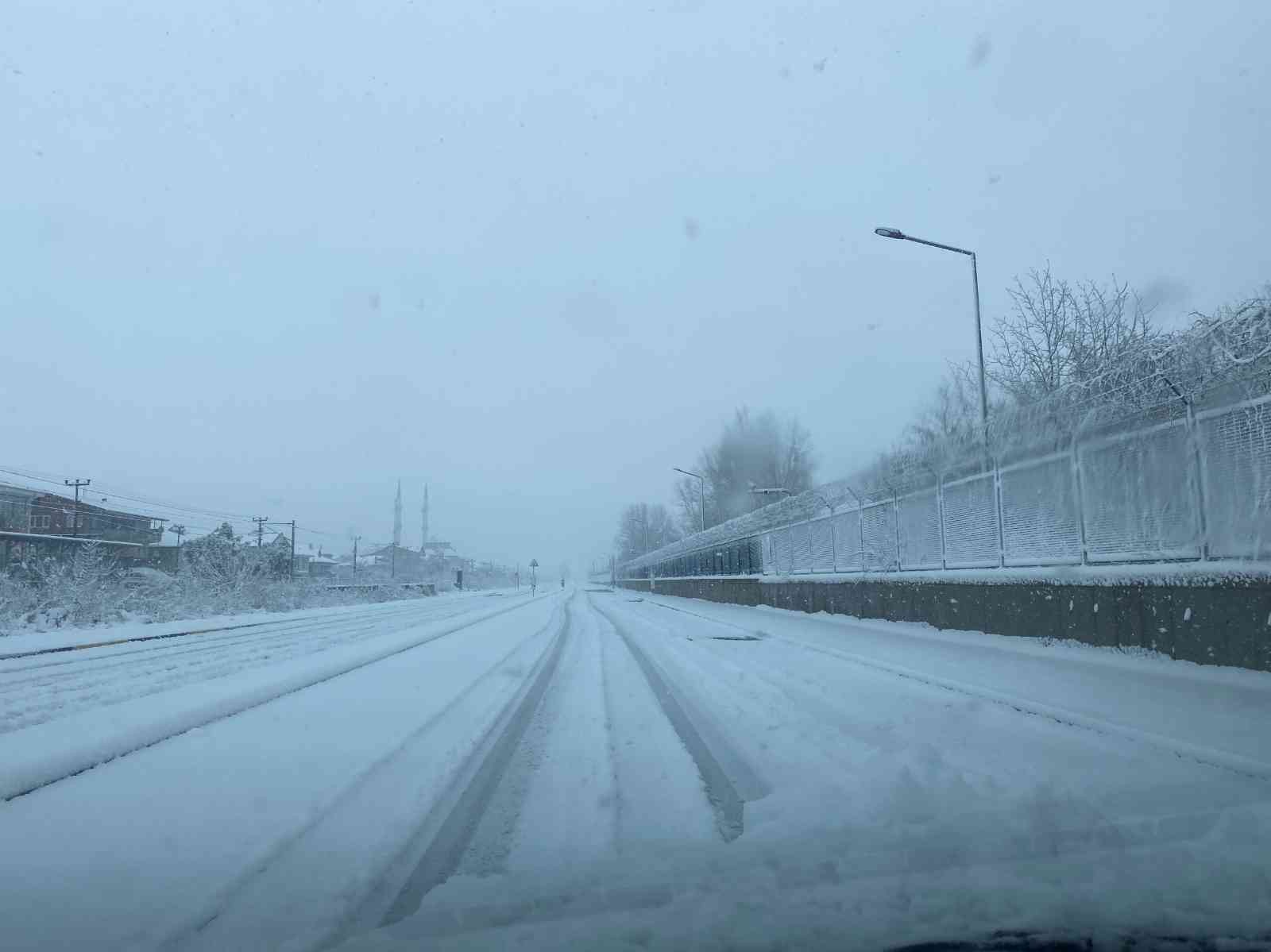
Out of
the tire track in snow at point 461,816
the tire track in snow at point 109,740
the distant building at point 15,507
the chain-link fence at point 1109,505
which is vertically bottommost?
the tire track in snow at point 461,816

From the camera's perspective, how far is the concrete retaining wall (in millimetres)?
8602

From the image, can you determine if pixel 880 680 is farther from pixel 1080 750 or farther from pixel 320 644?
pixel 320 644

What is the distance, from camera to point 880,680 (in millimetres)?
9961

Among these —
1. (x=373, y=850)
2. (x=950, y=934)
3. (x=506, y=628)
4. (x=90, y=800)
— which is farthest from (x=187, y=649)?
(x=950, y=934)

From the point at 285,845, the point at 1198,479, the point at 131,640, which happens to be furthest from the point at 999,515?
the point at 131,640

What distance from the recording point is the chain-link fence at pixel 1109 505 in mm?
9172

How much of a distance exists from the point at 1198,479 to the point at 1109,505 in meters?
1.71

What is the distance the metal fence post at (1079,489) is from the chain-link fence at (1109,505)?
0.07 feet

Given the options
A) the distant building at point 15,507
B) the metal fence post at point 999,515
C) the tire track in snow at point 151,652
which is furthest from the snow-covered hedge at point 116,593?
the metal fence post at point 999,515

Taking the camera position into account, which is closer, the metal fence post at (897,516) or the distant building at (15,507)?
the metal fence post at (897,516)

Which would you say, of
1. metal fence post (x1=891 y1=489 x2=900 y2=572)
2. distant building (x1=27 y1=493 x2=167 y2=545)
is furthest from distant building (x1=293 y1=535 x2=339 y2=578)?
metal fence post (x1=891 y1=489 x2=900 y2=572)

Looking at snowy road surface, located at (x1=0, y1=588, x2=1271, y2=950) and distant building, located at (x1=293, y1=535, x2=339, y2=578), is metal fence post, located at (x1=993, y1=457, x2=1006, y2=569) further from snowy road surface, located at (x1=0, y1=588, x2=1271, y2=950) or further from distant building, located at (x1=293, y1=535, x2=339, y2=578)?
distant building, located at (x1=293, y1=535, x2=339, y2=578)

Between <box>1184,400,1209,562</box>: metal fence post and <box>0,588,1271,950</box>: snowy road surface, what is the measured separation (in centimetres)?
147

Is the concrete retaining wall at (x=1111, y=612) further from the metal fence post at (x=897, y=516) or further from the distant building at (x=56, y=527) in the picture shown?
the distant building at (x=56, y=527)
